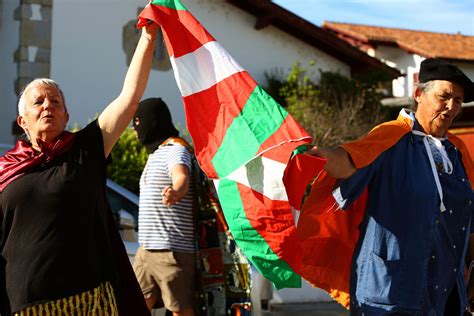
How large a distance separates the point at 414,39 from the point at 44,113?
1597 inches

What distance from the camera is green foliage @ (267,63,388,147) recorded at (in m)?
16.5

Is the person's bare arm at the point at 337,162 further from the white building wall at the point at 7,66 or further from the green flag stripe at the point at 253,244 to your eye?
the white building wall at the point at 7,66

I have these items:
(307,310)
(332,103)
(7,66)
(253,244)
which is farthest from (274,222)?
(332,103)

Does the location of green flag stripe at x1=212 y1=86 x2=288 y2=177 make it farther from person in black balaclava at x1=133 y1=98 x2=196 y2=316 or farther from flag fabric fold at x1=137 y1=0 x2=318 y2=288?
person in black balaclava at x1=133 y1=98 x2=196 y2=316

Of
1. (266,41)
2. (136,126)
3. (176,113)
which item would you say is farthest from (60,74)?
(136,126)

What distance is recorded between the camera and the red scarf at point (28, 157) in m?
3.80

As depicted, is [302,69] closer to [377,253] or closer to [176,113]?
[176,113]

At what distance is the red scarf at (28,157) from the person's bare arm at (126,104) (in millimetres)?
155

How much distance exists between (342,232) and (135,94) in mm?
1348

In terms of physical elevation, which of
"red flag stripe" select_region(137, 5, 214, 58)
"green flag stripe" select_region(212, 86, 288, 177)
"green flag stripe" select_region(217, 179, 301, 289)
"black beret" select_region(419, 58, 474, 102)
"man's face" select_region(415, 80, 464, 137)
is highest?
"red flag stripe" select_region(137, 5, 214, 58)

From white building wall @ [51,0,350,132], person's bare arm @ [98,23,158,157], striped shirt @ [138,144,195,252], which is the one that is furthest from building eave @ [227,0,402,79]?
person's bare arm @ [98,23,158,157]

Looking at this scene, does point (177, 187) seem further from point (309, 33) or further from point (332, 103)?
point (309, 33)

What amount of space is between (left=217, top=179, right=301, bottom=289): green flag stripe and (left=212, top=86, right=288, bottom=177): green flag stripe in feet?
0.31

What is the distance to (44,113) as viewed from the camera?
151 inches
